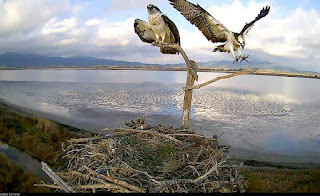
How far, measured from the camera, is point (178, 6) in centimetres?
579

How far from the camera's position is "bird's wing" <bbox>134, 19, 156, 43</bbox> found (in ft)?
21.1

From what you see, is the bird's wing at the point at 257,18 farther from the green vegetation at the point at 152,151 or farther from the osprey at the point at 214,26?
the green vegetation at the point at 152,151

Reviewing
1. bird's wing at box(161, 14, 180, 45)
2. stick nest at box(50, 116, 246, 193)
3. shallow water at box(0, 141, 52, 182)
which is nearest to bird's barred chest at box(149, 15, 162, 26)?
bird's wing at box(161, 14, 180, 45)

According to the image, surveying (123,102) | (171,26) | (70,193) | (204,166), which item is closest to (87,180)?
(70,193)

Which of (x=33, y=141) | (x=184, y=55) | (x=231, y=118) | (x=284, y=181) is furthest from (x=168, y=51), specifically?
(x=231, y=118)

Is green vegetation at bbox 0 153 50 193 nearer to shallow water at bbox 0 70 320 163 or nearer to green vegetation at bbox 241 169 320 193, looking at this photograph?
green vegetation at bbox 241 169 320 193

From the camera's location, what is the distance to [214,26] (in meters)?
5.77

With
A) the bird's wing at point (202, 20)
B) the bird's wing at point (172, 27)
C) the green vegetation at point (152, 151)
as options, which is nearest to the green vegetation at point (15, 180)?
the green vegetation at point (152, 151)

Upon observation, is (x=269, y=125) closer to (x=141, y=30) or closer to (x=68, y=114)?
(x=141, y=30)

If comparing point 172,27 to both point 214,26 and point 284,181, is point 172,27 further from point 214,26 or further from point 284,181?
point 284,181

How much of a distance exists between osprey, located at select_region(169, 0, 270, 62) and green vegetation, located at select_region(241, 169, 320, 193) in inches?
114

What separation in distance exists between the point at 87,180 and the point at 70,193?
369mm

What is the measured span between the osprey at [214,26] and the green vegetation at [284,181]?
9.50ft

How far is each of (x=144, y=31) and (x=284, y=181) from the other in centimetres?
523
